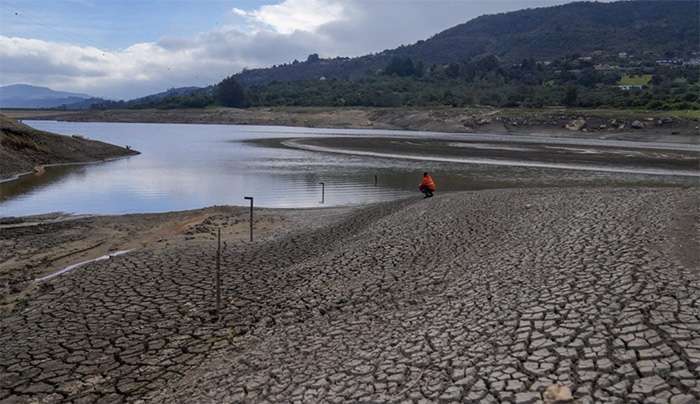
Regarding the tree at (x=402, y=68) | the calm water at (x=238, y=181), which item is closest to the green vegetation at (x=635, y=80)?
the tree at (x=402, y=68)

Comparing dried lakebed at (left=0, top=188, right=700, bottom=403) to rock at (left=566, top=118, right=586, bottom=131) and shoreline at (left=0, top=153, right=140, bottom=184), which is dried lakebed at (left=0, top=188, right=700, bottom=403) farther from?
rock at (left=566, top=118, right=586, bottom=131)

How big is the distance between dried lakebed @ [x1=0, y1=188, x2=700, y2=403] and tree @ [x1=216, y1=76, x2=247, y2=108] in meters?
131

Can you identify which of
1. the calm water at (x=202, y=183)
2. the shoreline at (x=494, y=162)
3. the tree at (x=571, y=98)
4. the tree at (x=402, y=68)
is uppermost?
the tree at (x=402, y=68)

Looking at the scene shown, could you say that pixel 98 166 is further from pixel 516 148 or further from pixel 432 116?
pixel 432 116

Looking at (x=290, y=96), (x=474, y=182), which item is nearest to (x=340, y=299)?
(x=474, y=182)

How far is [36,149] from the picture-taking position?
1597 inches

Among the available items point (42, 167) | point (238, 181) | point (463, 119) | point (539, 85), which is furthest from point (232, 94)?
point (238, 181)

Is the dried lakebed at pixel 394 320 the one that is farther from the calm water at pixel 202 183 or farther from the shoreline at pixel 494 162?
the shoreline at pixel 494 162

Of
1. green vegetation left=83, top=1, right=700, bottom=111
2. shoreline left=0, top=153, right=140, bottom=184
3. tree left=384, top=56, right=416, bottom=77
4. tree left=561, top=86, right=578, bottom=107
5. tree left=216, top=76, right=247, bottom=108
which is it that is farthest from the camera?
tree left=384, top=56, right=416, bottom=77

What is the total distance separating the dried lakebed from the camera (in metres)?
7.18

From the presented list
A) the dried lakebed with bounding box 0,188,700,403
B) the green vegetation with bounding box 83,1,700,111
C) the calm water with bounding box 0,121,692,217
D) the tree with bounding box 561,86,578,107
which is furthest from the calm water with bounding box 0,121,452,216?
the tree with bounding box 561,86,578,107

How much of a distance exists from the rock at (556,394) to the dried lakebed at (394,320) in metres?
0.13

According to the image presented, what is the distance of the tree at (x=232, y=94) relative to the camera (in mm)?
141625

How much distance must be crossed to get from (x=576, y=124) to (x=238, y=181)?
59.3 m
